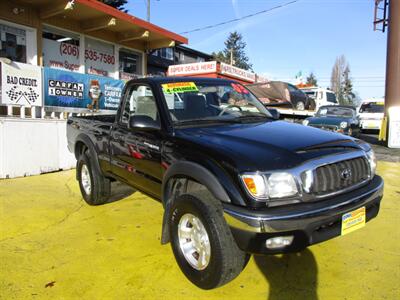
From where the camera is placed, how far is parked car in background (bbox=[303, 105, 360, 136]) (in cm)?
1250

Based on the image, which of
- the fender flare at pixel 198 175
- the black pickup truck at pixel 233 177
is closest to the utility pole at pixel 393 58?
the black pickup truck at pixel 233 177

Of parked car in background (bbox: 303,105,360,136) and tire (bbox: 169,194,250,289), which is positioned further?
parked car in background (bbox: 303,105,360,136)

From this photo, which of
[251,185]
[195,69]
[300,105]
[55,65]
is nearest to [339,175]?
[251,185]

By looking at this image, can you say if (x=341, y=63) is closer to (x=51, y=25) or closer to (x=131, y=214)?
(x=51, y=25)

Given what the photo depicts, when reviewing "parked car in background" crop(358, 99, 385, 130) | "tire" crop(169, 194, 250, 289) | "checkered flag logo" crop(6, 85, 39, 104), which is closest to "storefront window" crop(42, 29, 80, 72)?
"checkered flag logo" crop(6, 85, 39, 104)

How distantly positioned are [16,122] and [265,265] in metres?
5.95

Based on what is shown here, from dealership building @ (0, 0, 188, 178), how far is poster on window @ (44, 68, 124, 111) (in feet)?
0.07

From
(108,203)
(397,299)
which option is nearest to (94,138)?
(108,203)

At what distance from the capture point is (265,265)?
3541 millimetres

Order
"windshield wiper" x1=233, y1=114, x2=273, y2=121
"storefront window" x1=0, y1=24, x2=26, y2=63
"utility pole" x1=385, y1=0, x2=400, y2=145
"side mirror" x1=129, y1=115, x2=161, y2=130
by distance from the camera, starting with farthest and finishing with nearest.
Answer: "utility pole" x1=385, y1=0, x2=400, y2=145 → "storefront window" x1=0, y1=24, x2=26, y2=63 → "windshield wiper" x1=233, y1=114, x2=273, y2=121 → "side mirror" x1=129, y1=115, x2=161, y2=130

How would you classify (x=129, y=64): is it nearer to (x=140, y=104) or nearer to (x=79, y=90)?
(x=79, y=90)

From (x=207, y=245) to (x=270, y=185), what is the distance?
728 millimetres

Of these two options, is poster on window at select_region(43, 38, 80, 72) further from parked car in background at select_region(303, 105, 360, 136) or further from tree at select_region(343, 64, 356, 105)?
tree at select_region(343, 64, 356, 105)

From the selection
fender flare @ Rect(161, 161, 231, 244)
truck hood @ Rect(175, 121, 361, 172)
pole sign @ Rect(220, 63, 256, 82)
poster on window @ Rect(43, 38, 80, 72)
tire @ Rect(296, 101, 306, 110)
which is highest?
pole sign @ Rect(220, 63, 256, 82)
